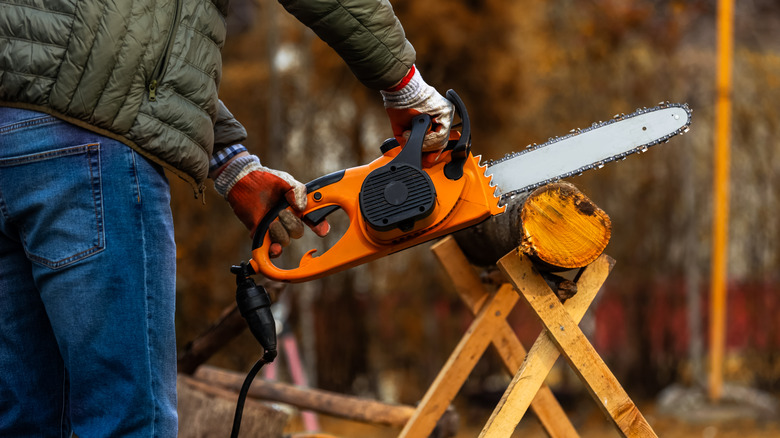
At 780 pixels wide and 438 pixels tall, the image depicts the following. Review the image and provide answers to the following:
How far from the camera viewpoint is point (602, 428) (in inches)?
228

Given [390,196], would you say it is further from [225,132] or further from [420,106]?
[225,132]

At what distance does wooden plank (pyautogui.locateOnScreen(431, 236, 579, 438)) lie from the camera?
97.6 inches

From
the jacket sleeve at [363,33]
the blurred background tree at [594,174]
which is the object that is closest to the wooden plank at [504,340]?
the jacket sleeve at [363,33]

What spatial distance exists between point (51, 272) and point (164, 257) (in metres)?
0.20

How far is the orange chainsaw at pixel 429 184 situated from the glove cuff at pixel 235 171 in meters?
0.11

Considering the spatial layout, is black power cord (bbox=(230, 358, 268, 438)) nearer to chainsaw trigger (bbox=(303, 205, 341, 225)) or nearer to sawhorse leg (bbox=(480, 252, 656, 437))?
chainsaw trigger (bbox=(303, 205, 341, 225))

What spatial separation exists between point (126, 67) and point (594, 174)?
5.30 meters

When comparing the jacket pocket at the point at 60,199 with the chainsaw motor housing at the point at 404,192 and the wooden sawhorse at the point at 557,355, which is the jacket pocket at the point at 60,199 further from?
the wooden sawhorse at the point at 557,355

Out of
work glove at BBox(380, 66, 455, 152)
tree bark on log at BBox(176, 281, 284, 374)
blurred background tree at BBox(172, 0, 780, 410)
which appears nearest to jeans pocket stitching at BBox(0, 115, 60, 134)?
work glove at BBox(380, 66, 455, 152)

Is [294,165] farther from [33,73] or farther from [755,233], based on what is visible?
[33,73]

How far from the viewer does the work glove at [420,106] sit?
1841 mm

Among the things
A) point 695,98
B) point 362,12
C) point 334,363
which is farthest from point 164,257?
point 695,98

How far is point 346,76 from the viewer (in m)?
5.82

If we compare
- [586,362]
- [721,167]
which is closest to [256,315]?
[586,362]
